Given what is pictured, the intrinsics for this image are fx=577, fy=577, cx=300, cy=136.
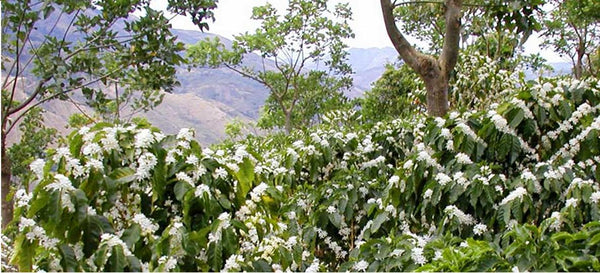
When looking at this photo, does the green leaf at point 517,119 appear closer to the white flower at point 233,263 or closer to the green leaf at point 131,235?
the white flower at point 233,263

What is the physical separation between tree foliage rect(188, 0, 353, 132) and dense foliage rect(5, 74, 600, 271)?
9728mm

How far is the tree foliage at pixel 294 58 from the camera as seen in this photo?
1246 cm

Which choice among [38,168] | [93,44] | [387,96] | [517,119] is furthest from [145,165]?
[387,96]

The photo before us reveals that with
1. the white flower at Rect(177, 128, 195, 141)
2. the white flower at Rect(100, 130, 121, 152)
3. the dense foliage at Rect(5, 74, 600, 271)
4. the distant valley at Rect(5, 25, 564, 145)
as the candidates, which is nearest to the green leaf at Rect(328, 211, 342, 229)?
the dense foliage at Rect(5, 74, 600, 271)

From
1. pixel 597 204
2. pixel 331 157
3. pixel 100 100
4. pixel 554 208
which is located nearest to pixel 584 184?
pixel 597 204

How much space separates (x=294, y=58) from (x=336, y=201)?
10.7 m

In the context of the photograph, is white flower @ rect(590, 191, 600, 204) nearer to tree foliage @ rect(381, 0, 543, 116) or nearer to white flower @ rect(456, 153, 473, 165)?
white flower @ rect(456, 153, 473, 165)

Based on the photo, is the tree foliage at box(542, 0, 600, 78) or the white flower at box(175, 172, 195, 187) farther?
the tree foliage at box(542, 0, 600, 78)

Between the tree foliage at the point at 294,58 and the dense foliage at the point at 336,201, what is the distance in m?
9.73

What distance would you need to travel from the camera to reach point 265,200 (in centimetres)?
181

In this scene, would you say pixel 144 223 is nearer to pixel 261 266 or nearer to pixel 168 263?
pixel 168 263

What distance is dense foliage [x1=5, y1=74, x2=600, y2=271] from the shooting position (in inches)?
56.5

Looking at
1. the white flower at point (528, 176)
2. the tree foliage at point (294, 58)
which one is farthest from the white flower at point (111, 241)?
the tree foliage at point (294, 58)

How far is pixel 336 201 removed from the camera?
2.62 metres
